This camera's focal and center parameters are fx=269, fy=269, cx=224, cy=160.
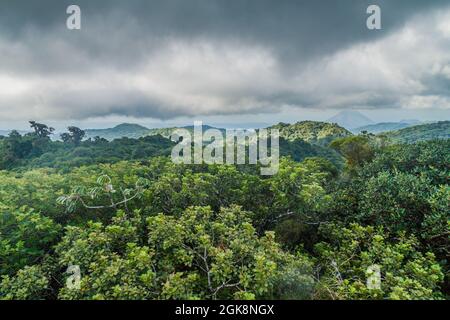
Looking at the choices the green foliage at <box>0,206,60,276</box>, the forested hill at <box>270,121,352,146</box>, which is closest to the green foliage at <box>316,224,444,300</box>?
the green foliage at <box>0,206,60,276</box>

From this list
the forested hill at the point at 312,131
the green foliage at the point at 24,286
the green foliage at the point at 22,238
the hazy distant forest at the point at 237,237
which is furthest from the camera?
the forested hill at the point at 312,131

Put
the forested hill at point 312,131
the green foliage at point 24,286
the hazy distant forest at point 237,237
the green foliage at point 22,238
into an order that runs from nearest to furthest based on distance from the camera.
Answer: the green foliage at point 24,286 < the hazy distant forest at point 237,237 < the green foliage at point 22,238 < the forested hill at point 312,131

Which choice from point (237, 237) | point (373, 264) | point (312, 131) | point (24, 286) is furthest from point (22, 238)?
point (312, 131)

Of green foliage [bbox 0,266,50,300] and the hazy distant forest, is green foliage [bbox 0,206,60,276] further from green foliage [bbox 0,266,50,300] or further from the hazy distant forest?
green foliage [bbox 0,266,50,300]

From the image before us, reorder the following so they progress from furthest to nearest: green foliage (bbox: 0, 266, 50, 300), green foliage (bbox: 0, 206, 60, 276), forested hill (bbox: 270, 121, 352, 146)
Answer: forested hill (bbox: 270, 121, 352, 146)
green foliage (bbox: 0, 206, 60, 276)
green foliage (bbox: 0, 266, 50, 300)

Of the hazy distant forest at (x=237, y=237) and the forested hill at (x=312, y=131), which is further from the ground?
the forested hill at (x=312, y=131)

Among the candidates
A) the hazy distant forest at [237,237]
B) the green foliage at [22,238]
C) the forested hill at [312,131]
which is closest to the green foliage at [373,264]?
the hazy distant forest at [237,237]

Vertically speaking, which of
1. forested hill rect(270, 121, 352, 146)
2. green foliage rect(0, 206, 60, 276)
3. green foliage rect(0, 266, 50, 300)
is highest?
forested hill rect(270, 121, 352, 146)

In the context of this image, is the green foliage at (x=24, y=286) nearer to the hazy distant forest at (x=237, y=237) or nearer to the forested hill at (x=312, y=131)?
the hazy distant forest at (x=237, y=237)
